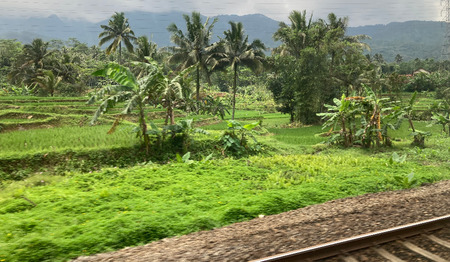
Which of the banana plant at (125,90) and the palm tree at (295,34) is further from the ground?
the palm tree at (295,34)

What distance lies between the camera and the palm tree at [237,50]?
20734 mm

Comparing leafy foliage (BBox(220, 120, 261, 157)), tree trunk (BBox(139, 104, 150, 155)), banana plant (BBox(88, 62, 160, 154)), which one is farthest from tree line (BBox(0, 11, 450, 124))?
tree trunk (BBox(139, 104, 150, 155))

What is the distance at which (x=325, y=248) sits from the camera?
3.21 m

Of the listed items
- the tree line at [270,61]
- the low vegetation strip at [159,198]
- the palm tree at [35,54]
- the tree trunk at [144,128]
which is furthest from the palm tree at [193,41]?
the low vegetation strip at [159,198]

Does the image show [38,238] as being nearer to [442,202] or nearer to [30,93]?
[442,202]

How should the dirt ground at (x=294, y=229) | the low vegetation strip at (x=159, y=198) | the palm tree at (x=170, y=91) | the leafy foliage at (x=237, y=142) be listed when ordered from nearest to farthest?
the dirt ground at (x=294, y=229) → the low vegetation strip at (x=159, y=198) → the palm tree at (x=170, y=91) → the leafy foliage at (x=237, y=142)

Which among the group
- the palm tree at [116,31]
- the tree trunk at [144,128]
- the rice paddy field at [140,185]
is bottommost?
the rice paddy field at [140,185]

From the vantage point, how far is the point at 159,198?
17.5 ft

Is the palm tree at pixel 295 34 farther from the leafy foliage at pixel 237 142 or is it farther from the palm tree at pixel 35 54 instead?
the palm tree at pixel 35 54

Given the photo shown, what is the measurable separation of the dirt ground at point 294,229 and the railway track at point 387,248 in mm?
287

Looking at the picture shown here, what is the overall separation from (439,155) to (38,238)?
1074 cm

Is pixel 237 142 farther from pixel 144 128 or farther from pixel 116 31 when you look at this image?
pixel 116 31

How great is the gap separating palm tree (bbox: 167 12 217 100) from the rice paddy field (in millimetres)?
11099

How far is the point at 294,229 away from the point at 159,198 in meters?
2.42
